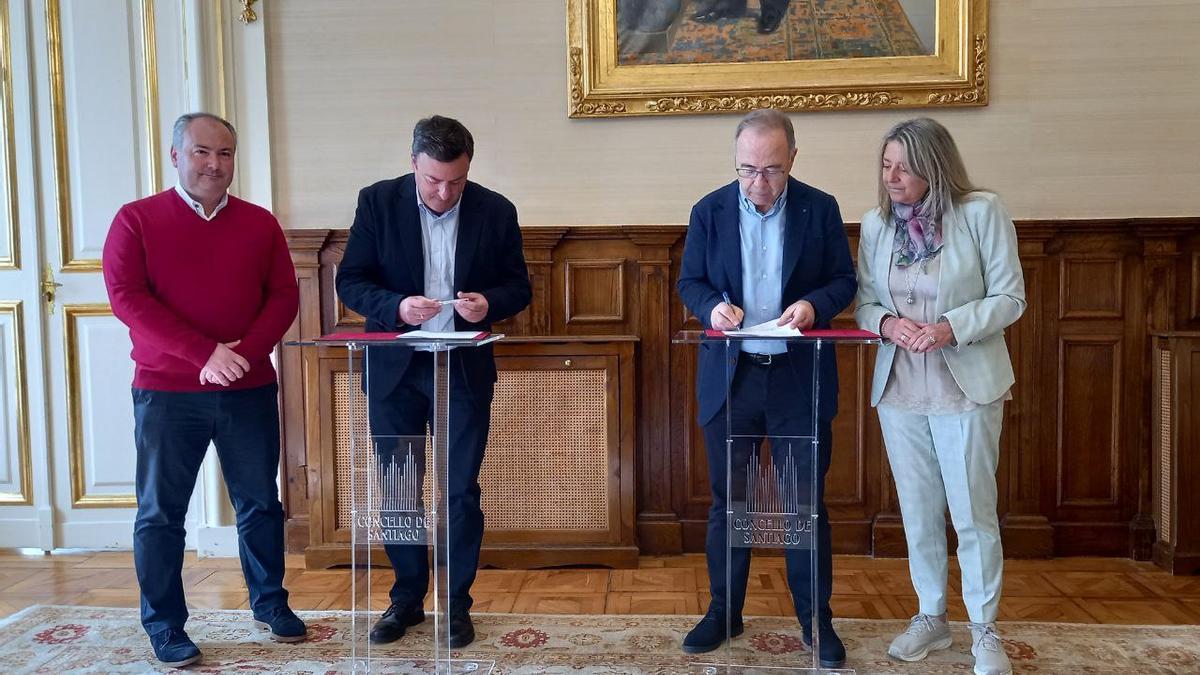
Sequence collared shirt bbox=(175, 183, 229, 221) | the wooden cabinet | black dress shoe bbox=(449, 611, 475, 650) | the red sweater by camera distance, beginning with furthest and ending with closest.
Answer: the wooden cabinet, black dress shoe bbox=(449, 611, 475, 650), collared shirt bbox=(175, 183, 229, 221), the red sweater

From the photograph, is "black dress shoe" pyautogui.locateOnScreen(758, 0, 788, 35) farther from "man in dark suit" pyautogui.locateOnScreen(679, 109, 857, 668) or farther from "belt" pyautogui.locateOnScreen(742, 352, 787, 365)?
"belt" pyautogui.locateOnScreen(742, 352, 787, 365)

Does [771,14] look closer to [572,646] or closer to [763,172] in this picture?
[763,172]

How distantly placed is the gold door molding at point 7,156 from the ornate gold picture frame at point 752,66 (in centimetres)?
232

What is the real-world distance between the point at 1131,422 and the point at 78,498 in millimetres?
4348

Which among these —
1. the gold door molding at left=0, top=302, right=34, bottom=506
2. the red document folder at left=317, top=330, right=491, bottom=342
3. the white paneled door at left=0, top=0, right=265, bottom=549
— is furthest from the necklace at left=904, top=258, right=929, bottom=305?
the gold door molding at left=0, top=302, right=34, bottom=506

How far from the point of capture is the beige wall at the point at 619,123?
345 cm

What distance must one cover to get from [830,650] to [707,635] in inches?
13.7

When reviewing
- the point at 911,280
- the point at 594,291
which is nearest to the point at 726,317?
the point at 911,280

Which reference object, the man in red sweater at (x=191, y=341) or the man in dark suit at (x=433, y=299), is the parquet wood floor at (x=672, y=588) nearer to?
the man in dark suit at (x=433, y=299)

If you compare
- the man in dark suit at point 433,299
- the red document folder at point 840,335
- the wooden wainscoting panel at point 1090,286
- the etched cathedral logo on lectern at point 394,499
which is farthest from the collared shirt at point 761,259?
the wooden wainscoting panel at point 1090,286

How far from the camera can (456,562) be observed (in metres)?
2.61

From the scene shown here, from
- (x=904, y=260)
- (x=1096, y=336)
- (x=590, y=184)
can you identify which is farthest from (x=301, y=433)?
(x=1096, y=336)

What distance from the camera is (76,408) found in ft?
12.1

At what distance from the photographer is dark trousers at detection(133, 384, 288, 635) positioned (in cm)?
248
